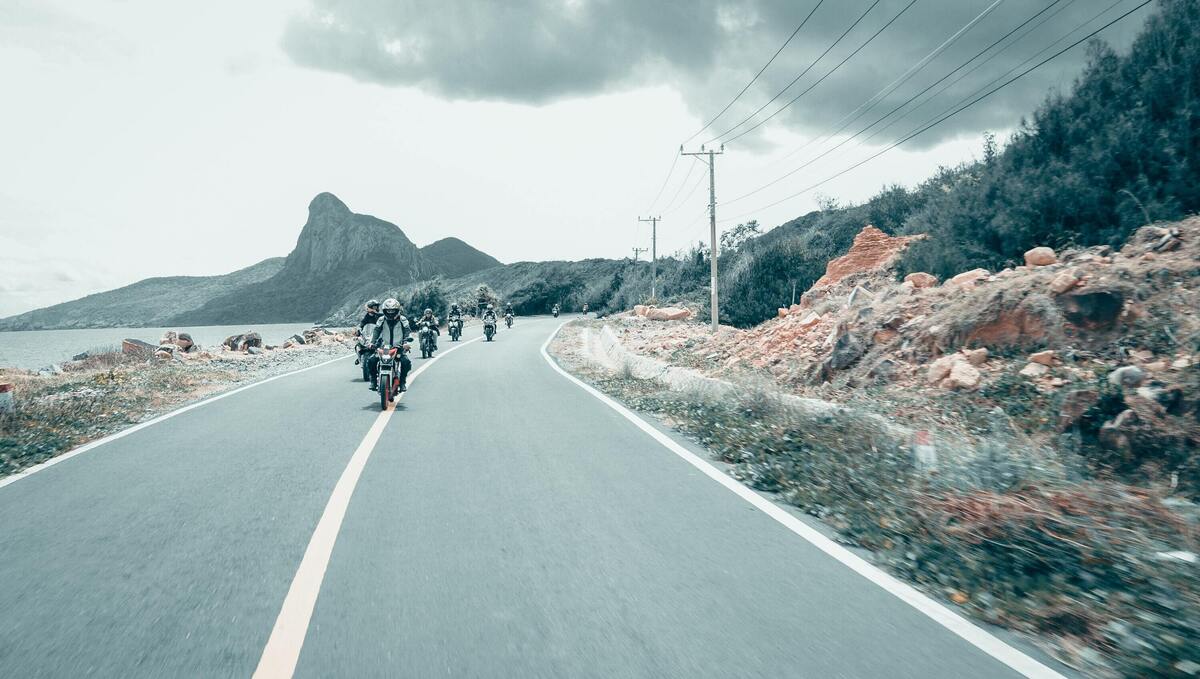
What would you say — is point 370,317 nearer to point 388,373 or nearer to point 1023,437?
point 388,373

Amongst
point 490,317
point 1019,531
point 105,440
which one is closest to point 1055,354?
point 1019,531

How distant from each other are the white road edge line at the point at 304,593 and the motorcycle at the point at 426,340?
60.1ft

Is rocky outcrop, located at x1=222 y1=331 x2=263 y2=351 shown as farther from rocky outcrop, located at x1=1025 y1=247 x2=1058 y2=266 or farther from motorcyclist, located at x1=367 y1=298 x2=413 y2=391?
rocky outcrop, located at x1=1025 y1=247 x2=1058 y2=266

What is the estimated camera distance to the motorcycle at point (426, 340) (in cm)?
2553

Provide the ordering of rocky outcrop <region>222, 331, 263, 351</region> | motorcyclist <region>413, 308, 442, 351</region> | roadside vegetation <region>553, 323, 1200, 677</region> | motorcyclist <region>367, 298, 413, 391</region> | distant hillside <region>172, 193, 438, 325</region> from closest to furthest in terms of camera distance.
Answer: roadside vegetation <region>553, 323, 1200, 677</region> → motorcyclist <region>367, 298, 413, 391</region> → motorcyclist <region>413, 308, 442, 351</region> → rocky outcrop <region>222, 331, 263, 351</region> → distant hillside <region>172, 193, 438, 325</region>

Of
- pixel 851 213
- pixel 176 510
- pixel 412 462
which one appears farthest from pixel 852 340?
pixel 851 213

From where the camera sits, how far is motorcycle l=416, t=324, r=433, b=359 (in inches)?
1005

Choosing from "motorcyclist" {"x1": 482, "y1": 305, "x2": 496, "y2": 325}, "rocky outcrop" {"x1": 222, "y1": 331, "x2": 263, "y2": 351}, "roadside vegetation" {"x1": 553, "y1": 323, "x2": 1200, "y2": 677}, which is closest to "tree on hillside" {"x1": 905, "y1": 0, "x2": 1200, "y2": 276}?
"roadside vegetation" {"x1": 553, "y1": 323, "x2": 1200, "y2": 677}

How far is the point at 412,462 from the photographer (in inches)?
318

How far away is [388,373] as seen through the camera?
41.0 ft

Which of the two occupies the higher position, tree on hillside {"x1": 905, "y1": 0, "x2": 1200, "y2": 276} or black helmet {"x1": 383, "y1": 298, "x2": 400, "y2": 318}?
tree on hillside {"x1": 905, "y1": 0, "x2": 1200, "y2": 276}

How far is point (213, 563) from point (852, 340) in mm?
11572

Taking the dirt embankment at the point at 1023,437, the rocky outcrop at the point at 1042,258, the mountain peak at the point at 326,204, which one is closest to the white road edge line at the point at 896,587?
the dirt embankment at the point at 1023,437

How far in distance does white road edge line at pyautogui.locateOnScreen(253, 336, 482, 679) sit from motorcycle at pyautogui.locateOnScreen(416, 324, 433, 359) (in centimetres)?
1832
